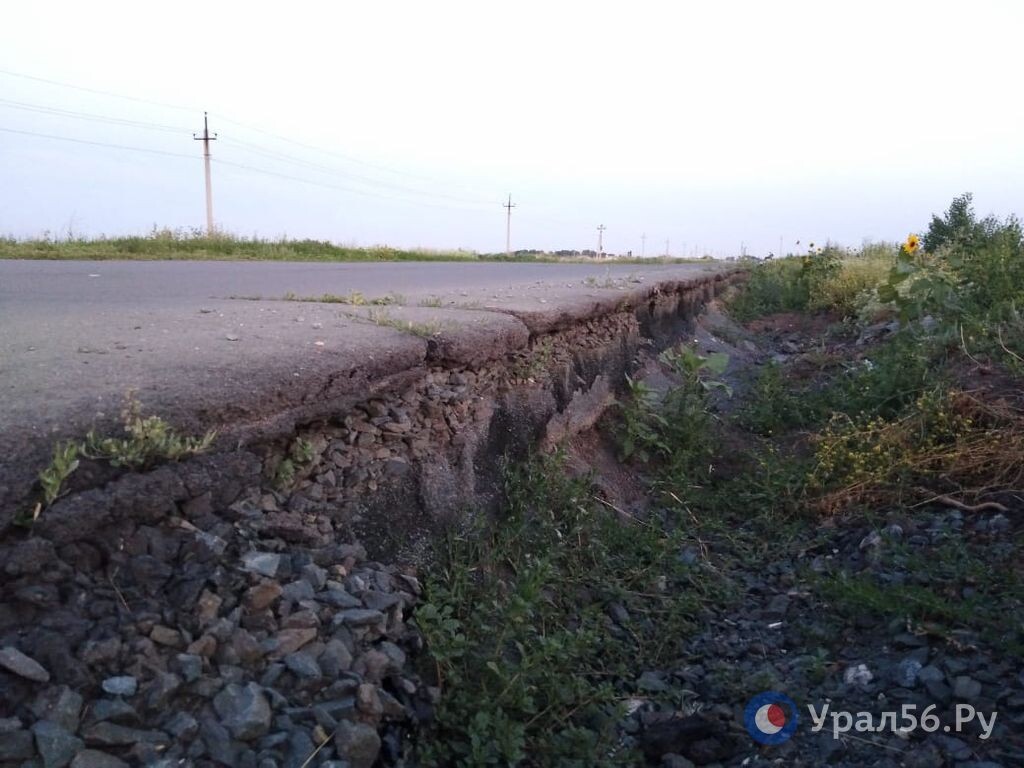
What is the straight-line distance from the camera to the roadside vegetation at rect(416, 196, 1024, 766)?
250 cm

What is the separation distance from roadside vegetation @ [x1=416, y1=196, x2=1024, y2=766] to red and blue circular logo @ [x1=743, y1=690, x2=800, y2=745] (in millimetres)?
51

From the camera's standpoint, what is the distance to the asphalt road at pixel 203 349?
2.30 meters

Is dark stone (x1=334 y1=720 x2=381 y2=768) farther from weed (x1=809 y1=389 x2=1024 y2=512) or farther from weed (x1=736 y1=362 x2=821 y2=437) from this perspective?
weed (x1=736 y1=362 x2=821 y2=437)

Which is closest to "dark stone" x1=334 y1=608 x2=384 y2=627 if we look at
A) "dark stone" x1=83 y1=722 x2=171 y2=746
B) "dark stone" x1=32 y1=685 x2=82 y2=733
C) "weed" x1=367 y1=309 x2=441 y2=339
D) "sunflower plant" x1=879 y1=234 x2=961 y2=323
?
"dark stone" x1=83 y1=722 x2=171 y2=746

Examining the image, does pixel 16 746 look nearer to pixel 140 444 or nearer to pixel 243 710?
pixel 243 710

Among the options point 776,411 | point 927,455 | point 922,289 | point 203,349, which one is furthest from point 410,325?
point 922,289

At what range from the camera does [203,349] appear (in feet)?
10.2

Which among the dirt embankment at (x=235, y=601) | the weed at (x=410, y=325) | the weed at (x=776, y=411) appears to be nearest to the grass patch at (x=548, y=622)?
the dirt embankment at (x=235, y=601)

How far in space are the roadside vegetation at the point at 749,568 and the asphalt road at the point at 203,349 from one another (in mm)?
723

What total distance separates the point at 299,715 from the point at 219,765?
0.70ft

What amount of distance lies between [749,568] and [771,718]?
1.20 meters

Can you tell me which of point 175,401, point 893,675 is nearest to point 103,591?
point 175,401

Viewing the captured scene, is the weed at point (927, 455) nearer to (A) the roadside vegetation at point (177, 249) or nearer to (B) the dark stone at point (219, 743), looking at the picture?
(B) the dark stone at point (219, 743)

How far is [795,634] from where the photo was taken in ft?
10.2
